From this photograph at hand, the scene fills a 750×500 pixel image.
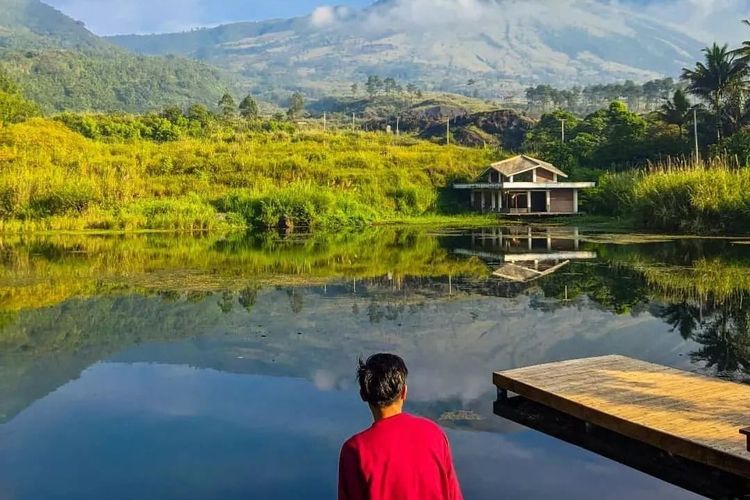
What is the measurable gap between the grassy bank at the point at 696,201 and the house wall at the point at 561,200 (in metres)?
9.89

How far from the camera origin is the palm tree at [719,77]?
1483 inches

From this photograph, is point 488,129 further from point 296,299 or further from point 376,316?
point 376,316

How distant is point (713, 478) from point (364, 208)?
29.1m

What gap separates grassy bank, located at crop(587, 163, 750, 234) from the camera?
20.4 m

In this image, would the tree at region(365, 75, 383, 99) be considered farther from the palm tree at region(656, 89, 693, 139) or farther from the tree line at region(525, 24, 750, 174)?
the palm tree at region(656, 89, 693, 139)

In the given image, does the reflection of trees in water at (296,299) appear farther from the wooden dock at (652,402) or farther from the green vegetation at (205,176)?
the green vegetation at (205,176)

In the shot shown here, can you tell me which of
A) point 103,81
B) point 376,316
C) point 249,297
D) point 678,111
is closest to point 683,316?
point 376,316

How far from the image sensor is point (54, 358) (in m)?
7.93

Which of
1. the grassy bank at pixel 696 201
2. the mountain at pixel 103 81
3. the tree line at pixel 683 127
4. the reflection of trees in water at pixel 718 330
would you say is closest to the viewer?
the reflection of trees in water at pixel 718 330

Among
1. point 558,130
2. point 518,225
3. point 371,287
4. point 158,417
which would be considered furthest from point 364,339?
point 558,130

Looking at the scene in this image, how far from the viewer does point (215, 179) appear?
35719 millimetres

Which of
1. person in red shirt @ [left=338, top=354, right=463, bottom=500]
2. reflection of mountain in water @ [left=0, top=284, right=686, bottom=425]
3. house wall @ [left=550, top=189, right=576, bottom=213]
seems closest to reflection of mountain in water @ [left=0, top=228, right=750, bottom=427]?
reflection of mountain in water @ [left=0, top=284, right=686, bottom=425]

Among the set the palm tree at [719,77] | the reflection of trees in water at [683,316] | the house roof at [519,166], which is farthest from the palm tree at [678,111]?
the reflection of trees in water at [683,316]

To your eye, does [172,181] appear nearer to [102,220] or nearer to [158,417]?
[102,220]
